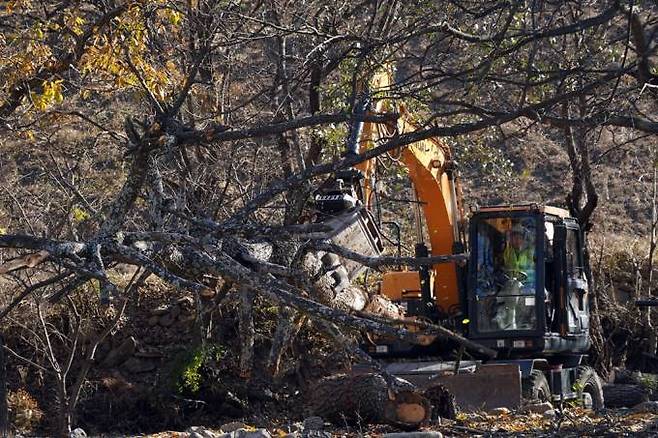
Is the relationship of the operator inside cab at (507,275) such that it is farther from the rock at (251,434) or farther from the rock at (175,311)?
the rock at (175,311)

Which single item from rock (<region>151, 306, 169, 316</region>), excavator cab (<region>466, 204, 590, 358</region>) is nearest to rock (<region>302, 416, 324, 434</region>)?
excavator cab (<region>466, 204, 590, 358</region>)

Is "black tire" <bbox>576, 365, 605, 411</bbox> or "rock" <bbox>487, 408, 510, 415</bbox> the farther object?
"black tire" <bbox>576, 365, 605, 411</bbox>

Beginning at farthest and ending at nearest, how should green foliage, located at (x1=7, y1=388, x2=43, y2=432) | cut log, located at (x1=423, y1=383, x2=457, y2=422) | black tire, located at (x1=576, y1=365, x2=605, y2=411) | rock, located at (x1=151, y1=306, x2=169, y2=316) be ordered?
rock, located at (x1=151, y1=306, x2=169, y2=316) < green foliage, located at (x1=7, y1=388, x2=43, y2=432) < black tire, located at (x1=576, y1=365, x2=605, y2=411) < cut log, located at (x1=423, y1=383, x2=457, y2=422)

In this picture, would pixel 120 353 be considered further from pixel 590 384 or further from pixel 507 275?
pixel 590 384

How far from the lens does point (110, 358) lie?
19.2m

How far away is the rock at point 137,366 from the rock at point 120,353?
0.10 m

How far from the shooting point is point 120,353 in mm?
19359

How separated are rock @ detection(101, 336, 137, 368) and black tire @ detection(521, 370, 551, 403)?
6927 mm

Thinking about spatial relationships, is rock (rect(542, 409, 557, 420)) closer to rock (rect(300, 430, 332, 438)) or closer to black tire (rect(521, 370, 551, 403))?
black tire (rect(521, 370, 551, 403))

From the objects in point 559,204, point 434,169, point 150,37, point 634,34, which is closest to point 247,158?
point 434,169

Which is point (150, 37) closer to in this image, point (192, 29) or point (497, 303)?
point (192, 29)

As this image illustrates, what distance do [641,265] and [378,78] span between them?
10.1m

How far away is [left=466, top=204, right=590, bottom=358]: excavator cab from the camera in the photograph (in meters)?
15.6

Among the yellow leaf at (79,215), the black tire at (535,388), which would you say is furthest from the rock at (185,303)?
the black tire at (535,388)
